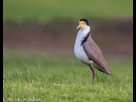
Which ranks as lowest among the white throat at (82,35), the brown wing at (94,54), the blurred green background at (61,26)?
the brown wing at (94,54)

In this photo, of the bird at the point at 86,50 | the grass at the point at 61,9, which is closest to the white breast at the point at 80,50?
the bird at the point at 86,50

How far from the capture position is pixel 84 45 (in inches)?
221

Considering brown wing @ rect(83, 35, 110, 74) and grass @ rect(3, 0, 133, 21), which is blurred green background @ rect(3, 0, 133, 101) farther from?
brown wing @ rect(83, 35, 110, 74)

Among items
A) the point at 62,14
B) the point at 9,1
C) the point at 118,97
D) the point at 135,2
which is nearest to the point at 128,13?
the point at 62,14

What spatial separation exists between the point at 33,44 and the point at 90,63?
13.3 meters

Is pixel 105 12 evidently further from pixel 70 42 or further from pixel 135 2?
pixel 135 2

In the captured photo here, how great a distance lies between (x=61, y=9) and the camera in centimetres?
2133

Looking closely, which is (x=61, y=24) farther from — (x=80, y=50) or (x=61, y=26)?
(x=80, y=50)

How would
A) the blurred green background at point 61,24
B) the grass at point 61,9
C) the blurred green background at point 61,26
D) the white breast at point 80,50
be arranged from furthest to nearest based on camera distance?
the grass at point 61,9 → the blurred green background at point 61,24 → the blurred green background at point 61,26 → the white breast at point 80,50

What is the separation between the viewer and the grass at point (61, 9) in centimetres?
2033

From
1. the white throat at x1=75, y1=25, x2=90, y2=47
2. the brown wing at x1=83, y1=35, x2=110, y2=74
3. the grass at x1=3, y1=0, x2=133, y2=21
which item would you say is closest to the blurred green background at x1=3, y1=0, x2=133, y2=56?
the grass at x1=3, y1=0, x2=133, y2=21

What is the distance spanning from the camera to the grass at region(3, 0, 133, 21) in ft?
66.7

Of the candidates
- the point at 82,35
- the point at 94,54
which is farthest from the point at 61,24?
the point at 94,54

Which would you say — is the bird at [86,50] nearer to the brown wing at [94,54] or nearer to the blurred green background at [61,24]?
the brown wing at [94,54]
